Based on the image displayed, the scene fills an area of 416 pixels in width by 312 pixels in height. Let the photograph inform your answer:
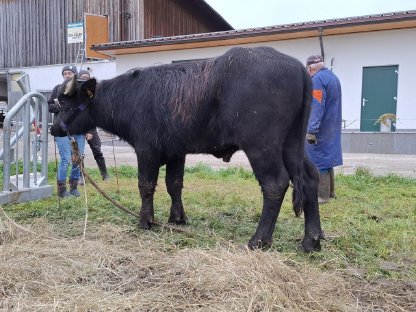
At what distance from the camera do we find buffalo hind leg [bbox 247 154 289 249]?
3861mm

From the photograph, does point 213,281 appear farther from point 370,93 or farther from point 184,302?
point 370,93

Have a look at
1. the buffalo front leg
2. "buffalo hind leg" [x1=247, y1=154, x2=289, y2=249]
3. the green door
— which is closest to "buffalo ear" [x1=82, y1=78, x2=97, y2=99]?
the buffalo front leg

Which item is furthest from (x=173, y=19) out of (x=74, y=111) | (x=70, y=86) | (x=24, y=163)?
(x=70, y=86)

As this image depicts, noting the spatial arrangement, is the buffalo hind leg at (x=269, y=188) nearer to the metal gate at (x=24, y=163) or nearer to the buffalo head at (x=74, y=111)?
the buffalo head at (x=74, y=111)

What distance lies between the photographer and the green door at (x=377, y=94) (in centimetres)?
1371

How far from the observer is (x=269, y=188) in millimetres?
3869

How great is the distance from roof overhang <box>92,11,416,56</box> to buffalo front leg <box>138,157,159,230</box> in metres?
9.96

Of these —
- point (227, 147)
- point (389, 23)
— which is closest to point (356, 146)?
point (389, 23)

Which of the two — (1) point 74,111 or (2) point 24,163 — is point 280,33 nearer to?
(2) point 24,163

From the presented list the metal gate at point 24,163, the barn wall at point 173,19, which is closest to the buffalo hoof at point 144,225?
the metal gate at point 24,163

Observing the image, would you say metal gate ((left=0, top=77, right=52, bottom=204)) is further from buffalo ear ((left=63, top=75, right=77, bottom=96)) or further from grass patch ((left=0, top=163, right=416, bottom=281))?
buffalo ear ((left=63, top=75, right=77, bottom=96))

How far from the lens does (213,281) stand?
282cm

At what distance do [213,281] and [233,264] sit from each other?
0.83 ft

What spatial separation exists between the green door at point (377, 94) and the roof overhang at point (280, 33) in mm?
1245
